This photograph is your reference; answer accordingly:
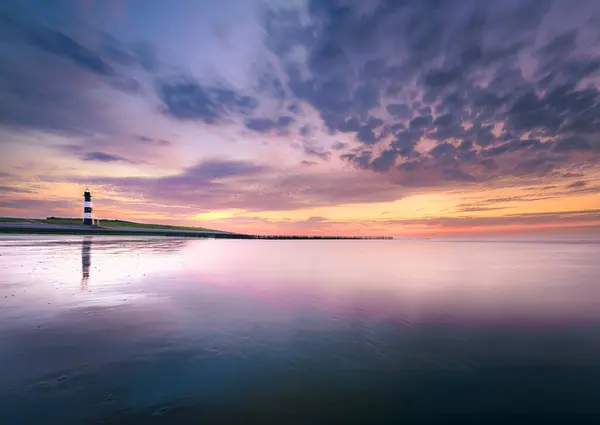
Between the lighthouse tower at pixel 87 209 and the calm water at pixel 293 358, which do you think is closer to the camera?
the calm water at pixel 293 358

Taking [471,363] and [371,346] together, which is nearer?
[471,363]

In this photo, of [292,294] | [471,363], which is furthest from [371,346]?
[292,294]

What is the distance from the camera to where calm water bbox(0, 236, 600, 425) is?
233 inches

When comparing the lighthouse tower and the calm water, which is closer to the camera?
the calm water

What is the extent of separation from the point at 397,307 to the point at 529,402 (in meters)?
8.21

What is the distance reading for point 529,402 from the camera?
6.34 m

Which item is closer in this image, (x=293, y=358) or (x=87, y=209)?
(x=293, y=358)

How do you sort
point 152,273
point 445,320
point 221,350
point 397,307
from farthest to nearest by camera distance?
1. point 152,273
2. point 397,307
3. point 445,320
4. point 221,350

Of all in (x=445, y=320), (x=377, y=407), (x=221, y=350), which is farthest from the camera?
(x=445, y=320)

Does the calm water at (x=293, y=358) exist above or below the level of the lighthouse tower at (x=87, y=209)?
below

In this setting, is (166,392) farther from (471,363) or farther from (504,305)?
(504,305)

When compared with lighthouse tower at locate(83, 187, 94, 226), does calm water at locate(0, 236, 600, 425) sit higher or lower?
lower

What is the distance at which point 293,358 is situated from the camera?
8.45m

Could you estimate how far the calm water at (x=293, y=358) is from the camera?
5.92 meters
